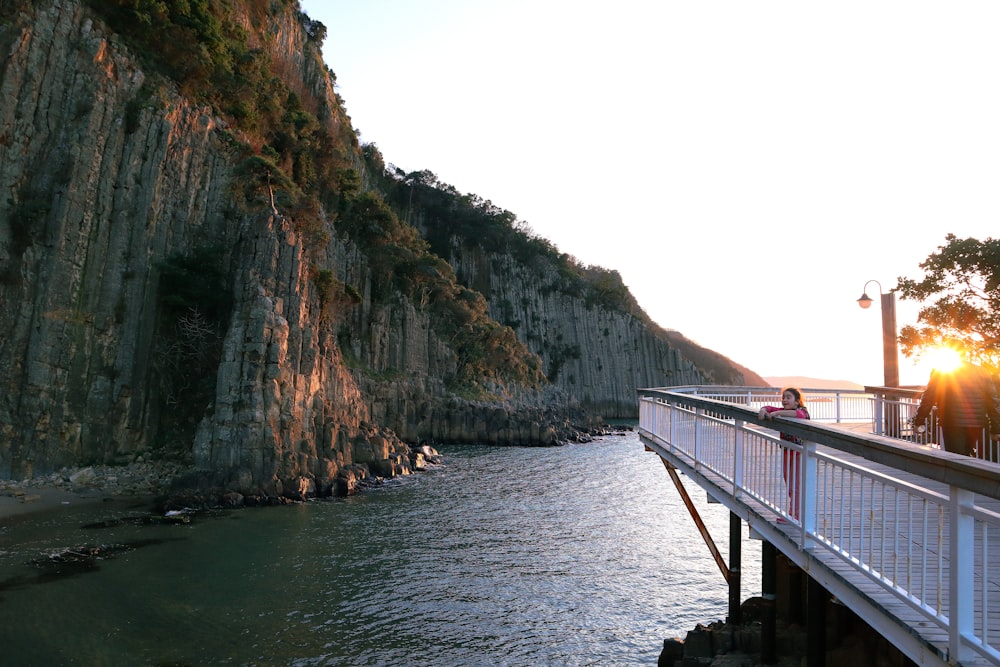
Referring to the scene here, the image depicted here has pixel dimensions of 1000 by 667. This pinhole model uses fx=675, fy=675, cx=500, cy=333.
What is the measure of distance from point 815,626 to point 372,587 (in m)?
11.9

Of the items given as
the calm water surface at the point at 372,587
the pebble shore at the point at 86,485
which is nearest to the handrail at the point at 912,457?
the calm water surface at the point at 372,587

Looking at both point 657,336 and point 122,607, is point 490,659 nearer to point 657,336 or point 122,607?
point 122,607

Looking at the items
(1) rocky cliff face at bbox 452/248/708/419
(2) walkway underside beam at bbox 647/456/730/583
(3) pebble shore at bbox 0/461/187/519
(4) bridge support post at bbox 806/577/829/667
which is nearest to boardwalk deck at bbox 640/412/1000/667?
(4) bridge support post at bbox 806/577/829/667

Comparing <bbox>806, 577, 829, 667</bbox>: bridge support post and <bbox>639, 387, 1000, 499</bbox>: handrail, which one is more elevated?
<bbox>639, 387, 1000, 499</bbox>: handrail

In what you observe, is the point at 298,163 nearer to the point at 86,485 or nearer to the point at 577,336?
the point at 86,485

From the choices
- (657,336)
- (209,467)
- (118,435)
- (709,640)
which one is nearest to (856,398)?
(709,640)

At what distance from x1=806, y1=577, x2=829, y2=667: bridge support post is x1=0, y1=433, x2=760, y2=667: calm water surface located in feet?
20.9

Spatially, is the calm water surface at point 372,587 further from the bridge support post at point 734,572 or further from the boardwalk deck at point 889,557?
the boardwalk deck at point 889,557

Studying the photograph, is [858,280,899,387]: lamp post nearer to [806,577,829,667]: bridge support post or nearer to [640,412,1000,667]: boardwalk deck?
[640,412,1000,667]: boardwalk deck

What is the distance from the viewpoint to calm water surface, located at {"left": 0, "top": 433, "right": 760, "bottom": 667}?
495 inches

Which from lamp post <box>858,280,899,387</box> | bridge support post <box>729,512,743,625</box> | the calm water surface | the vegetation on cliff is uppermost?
the vegetation on cliff

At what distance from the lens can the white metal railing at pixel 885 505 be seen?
377 cm

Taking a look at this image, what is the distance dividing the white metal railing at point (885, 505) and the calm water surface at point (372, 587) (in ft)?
18.2

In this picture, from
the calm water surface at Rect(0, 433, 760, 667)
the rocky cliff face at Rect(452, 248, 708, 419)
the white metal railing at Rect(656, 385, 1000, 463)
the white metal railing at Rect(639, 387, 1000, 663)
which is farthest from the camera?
the rocky cliff face at Rect(452, 248, 708, 419)
